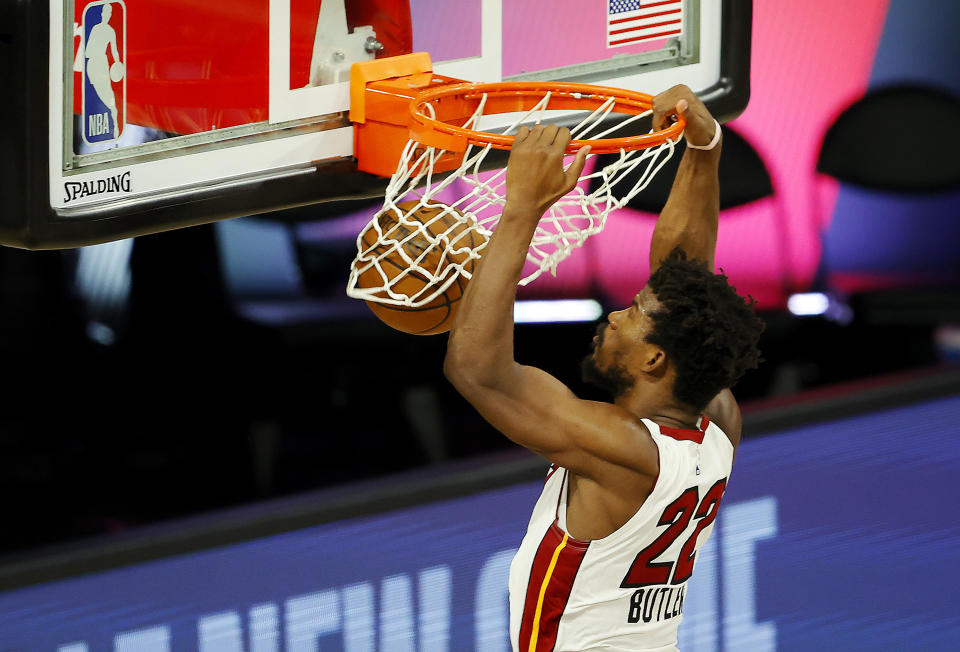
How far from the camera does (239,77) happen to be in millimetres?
2551

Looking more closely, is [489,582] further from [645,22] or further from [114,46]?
[114,46]

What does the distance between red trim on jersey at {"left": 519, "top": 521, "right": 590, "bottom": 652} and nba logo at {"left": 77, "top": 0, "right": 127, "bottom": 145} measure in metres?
1.26

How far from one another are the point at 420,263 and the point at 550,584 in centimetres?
66

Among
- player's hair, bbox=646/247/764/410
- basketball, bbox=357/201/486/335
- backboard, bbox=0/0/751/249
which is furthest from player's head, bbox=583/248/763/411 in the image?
backboard, bbox=0/0/751/249

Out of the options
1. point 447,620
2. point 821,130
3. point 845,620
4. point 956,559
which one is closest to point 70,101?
point 447,620

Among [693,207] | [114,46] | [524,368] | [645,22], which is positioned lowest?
[524,368]

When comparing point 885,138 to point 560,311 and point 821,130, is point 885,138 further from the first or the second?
point 560,311

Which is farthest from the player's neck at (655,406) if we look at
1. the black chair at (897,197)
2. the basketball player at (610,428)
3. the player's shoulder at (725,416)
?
the black chair at (897,197)

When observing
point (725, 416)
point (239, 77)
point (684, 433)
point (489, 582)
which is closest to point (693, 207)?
point (725, 416)

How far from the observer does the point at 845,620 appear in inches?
133

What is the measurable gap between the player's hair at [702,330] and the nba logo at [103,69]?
1223mm

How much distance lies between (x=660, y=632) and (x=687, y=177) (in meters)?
0.91

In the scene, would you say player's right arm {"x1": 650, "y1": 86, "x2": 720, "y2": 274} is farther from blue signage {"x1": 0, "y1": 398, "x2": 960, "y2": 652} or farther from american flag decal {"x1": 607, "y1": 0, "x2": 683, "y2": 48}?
blue signage {"x1": 0, "y1": 398, "x2": 960, "y2": 652}

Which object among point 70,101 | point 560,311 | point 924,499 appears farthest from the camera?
point 560,311
